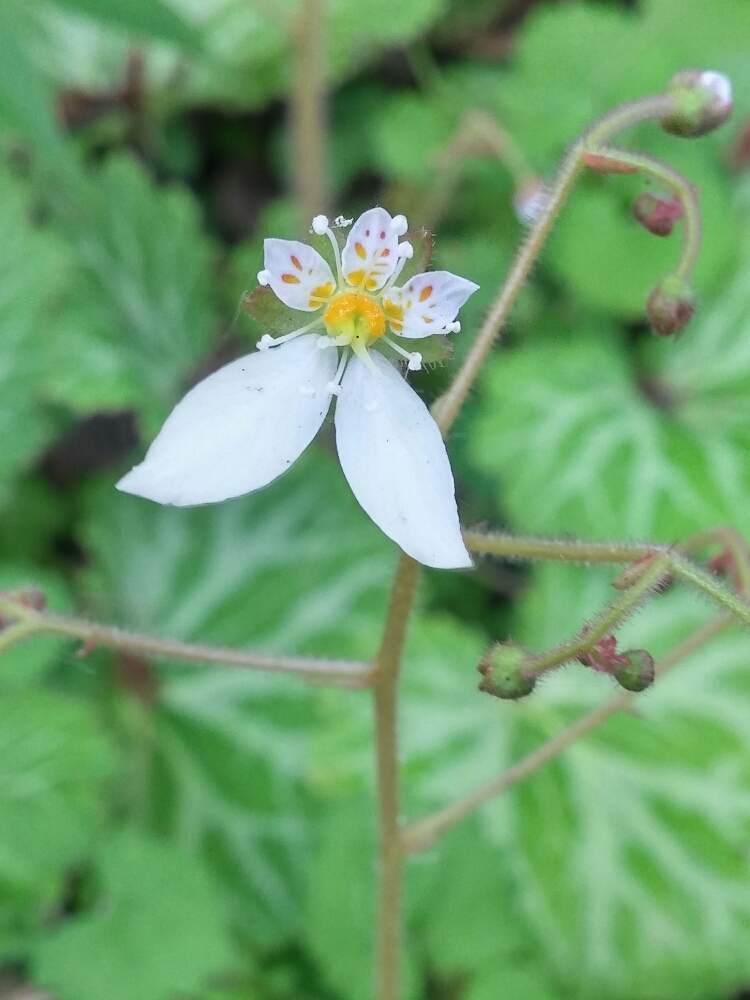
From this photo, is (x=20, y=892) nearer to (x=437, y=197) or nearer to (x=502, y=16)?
(x=437, y=197)

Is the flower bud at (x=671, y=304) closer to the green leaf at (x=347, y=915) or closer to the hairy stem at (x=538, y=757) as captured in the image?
the hairy stem at (x=538, y=757)

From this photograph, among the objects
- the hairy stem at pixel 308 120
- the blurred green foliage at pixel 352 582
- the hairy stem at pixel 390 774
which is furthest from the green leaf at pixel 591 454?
the hairy stem at pixel 390 774

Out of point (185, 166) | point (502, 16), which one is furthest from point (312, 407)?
point (502, 16)

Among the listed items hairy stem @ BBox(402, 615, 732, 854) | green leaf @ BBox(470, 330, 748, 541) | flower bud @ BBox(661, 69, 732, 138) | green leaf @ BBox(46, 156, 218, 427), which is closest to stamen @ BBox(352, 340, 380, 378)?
flower bud @ BBox(661, 69, 732, 138)

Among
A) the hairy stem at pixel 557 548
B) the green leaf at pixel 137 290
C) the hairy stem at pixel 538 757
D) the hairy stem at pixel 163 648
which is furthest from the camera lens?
the green leaf at pixel 137 290

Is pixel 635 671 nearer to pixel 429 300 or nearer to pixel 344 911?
pixel 429 300

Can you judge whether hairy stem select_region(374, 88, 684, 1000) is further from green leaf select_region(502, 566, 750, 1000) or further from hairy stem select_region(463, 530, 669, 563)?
green leaf select_region(502, 566, 750, 1000)
